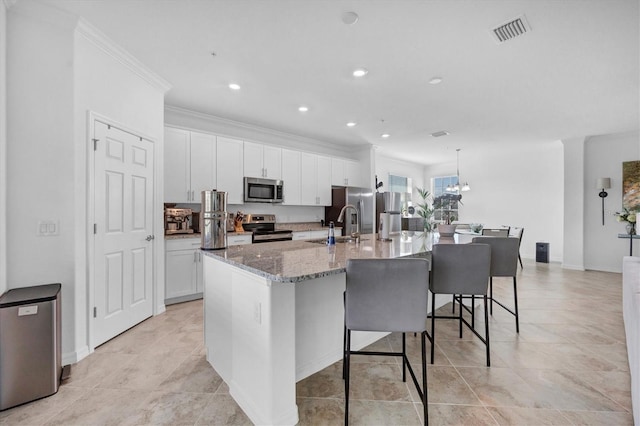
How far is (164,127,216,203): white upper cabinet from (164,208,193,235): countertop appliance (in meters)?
0.17

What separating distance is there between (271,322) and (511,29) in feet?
9.39

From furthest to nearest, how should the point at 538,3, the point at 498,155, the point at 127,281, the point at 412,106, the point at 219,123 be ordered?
the point at 498,155, the point at 219,123, the point at 412,106, the point at 127,281, the point at 538,3

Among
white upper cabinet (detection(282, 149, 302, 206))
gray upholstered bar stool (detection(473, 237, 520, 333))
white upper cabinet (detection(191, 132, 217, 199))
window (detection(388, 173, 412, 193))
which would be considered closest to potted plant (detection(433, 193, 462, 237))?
window (detection(388, 173, 412, 193))

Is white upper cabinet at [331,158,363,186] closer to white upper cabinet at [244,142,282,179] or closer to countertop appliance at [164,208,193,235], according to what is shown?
white upper cabinet at [244,142,282,179]

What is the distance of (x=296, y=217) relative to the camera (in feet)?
18.4

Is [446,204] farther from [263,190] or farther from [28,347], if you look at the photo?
[28,347]

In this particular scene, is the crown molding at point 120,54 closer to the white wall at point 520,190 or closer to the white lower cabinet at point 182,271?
the white lower cabinet at point 182,271

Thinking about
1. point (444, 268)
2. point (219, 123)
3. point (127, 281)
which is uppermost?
point (219, 123)

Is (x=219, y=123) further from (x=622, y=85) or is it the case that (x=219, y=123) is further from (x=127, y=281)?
(x=622, y=85)

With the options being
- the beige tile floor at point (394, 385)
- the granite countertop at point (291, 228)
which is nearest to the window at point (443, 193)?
the granite countertop at point (291, 228)

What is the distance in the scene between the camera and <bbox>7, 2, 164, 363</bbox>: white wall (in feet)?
6.79

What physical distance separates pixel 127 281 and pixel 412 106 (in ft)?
13.5

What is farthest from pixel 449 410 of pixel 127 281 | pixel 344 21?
pixel 127 281

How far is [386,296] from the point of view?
59.7 inches
